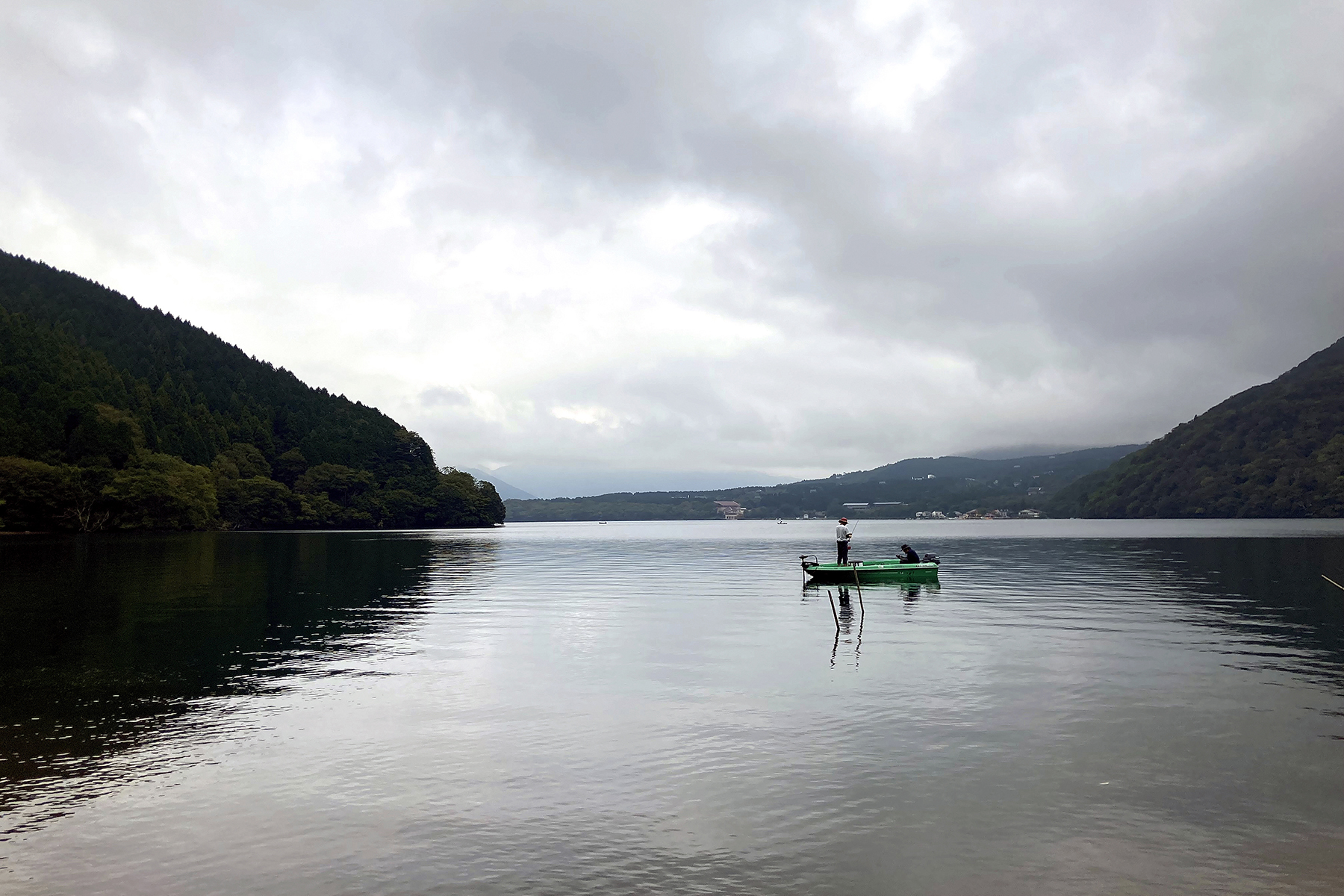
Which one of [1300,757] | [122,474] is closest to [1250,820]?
[1300,757]

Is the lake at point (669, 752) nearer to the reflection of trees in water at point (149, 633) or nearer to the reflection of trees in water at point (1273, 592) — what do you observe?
the reflection of trees in water at point (149, 633)

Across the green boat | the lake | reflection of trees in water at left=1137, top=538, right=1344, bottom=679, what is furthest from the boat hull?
the lake

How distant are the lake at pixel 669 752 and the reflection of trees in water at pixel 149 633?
0.69ft

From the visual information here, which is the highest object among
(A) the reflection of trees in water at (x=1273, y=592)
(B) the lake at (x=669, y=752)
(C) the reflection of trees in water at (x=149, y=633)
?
(C) the reflection of trees in water at (x=149, y=633)

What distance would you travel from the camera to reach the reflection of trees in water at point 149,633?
2092 cm

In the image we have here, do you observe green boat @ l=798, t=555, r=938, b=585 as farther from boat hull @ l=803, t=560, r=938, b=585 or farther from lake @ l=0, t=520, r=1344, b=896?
lake @ l=0, t=520, r=1344, b=896

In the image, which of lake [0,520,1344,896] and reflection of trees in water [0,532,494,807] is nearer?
lake [0,520,1344,896]

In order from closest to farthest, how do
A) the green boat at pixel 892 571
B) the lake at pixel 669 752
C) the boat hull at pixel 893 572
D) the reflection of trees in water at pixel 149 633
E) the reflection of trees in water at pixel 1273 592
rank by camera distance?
1. the lake at pixel 669 752
2. the reflection of trees in water at pixel 149 633
3. the reflection of trees in water at pixel 1273 592
4. the green boat at pixel 892 571
5. the boat hull at pixel 893 572

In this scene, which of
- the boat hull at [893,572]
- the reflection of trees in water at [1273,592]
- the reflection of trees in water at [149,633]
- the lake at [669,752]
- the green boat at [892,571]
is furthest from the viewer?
the boat hull at [893,572]

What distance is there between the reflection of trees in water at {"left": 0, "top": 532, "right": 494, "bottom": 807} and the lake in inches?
8.3

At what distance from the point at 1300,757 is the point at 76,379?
236 meters

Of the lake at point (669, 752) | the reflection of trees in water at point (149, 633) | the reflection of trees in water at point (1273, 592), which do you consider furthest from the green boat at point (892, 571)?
the reflection of trees in water at point (149, 633)

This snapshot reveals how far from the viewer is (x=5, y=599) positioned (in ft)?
156

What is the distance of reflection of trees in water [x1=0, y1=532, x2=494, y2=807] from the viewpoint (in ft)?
68.6
